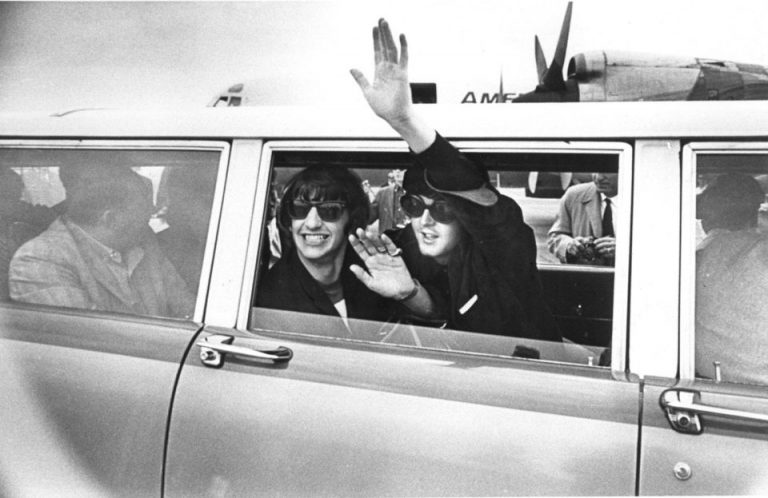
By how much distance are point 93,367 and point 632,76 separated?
181 centimetres

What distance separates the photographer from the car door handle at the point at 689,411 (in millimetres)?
1612

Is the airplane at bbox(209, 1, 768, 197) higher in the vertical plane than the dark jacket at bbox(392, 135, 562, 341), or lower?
higher

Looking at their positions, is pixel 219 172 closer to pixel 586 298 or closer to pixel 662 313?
pixel 586 298

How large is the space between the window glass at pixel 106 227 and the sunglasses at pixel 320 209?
0.26m

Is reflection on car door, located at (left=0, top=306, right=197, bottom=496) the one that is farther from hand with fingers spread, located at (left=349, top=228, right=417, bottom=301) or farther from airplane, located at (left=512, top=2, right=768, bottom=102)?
airplane, located at (left=512, top=2, right=768, bottom=102)

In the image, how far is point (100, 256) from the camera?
2.34 m

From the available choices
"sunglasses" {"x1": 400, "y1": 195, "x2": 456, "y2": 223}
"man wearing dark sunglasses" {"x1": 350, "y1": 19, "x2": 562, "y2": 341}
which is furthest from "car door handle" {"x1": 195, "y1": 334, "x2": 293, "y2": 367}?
"sunglasses" {"x1": 400, "y1": 195, "x2": 456, "y2": 223}

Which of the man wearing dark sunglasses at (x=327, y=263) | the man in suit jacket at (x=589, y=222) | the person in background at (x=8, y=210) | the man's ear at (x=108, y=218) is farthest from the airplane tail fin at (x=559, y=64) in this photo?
the person in background at (x=8, y=210)

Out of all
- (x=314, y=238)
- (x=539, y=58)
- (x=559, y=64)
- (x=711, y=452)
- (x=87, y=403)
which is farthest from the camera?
(x=539, y=58)

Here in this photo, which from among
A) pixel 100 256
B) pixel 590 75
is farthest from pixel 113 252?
pixel 590 75

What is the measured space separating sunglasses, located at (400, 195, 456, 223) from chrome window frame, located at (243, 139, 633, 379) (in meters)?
0.17

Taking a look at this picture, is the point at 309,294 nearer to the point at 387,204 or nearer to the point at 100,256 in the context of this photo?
the point at 387,204

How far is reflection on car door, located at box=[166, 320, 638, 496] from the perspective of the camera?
1.71 meters

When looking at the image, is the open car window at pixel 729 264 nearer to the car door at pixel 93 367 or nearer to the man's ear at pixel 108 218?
the car door at pixel 93 367
